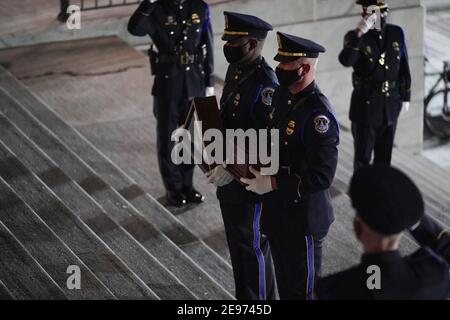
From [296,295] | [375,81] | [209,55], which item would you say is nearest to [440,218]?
[375,81]

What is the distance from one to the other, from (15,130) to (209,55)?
5.43 feet

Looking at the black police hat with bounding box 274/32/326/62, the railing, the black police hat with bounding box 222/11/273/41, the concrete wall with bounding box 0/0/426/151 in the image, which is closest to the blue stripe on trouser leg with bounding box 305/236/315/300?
the black police hat with bounding box 274/32/326/62

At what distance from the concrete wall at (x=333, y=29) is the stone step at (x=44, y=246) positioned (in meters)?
4.16

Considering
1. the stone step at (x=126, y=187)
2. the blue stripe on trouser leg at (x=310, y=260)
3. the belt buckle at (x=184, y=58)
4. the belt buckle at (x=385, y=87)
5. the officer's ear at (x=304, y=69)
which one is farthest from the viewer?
the belt buckle at (x=385, y=87)

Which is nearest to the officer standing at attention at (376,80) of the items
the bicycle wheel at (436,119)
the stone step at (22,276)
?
the stone step at (22,276)

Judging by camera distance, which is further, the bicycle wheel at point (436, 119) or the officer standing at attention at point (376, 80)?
the bicycle wheel at point (436, 119)

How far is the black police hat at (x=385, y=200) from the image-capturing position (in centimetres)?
379

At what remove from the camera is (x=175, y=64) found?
7.46m

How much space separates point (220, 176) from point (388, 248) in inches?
77.4

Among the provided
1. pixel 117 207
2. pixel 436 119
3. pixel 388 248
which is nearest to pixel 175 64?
pixel 117 207

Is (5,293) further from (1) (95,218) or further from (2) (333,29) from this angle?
(2) (333,29)

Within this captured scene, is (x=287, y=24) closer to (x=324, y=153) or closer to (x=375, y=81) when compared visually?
(x=375, y=81)

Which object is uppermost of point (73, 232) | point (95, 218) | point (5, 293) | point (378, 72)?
point (5, 293)

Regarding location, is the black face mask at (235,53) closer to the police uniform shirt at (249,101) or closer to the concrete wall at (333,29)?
the police uniform shirt at (249,101)
